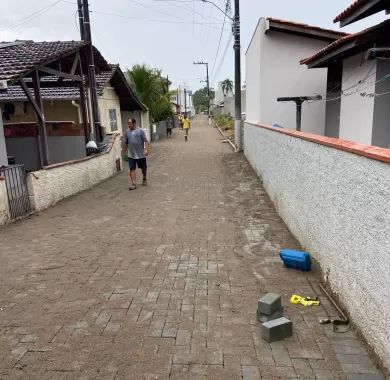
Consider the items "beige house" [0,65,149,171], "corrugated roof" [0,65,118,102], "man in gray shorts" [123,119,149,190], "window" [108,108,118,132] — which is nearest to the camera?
"man in gray shorts" [123,119,149,190]

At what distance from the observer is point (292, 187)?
5766 millimetres

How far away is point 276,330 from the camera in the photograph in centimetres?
308

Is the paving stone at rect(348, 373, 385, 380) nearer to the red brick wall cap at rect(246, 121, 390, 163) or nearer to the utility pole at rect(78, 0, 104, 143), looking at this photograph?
the red brick wall cap at rect(246, 121, 390, 163)

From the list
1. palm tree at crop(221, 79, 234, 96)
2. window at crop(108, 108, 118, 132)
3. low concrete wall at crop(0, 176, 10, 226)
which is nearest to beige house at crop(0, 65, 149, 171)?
window at crop(108, 108, 118, 132)

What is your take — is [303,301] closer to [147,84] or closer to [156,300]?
[156,300]

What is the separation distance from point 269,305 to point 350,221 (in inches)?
39.9

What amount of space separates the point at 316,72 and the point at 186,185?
6.51 metres

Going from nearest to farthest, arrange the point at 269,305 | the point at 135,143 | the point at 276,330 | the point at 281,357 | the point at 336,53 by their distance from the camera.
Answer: the point at 281,357, the point at 276,330, the point at 269,305, the point at 336,53, the point at 135,143

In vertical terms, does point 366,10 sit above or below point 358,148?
above

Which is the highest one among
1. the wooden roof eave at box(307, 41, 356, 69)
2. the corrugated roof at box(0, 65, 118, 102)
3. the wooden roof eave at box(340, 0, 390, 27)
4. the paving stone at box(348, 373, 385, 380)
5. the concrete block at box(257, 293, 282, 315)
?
the wooden roof eave at box(340, 0, 390, 27)

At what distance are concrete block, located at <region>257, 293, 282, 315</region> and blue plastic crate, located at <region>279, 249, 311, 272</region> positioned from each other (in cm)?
112

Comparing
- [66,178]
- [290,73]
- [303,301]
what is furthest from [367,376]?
[290,73]

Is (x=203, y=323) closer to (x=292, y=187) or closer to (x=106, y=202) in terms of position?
(x=292, y=187)

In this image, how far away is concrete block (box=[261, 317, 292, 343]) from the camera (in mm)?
3059
